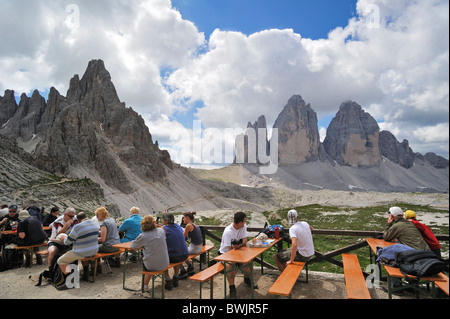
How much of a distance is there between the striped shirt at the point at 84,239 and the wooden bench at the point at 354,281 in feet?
19.6

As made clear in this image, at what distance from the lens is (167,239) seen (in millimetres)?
6418

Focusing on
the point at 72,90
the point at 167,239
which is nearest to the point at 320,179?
the point at 72,90

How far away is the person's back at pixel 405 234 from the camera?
5207 mm

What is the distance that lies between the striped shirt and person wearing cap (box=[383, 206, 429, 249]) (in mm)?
7165

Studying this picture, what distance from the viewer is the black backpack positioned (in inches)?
163

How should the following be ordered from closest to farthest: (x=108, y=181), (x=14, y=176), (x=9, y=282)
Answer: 1. (x=9, y=282)
2. (x=14, y=176)
3. (x=108, y=181)

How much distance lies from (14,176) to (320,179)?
166m

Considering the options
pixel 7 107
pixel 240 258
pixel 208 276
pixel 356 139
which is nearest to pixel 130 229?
pixel 208 276

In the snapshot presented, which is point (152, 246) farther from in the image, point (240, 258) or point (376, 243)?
point (376, 243)

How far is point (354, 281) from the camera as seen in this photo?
4922 mm

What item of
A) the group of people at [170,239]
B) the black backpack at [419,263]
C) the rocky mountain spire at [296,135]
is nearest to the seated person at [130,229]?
the group of people at [170,239]

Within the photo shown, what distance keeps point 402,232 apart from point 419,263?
1.33 meters

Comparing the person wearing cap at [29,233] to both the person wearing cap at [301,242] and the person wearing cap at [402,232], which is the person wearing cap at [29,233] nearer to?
the person wearing cap at [301,242]
